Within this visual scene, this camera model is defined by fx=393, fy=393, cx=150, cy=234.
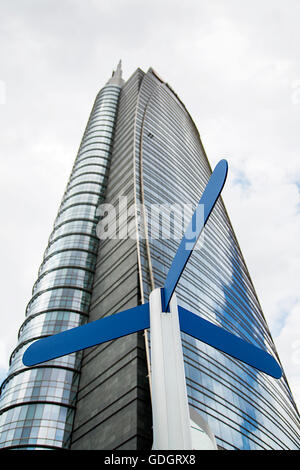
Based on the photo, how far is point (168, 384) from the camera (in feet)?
18.0

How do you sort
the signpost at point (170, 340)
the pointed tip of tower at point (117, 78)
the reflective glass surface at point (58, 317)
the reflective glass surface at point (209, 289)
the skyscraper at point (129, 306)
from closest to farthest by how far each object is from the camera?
the signpost at point (170, 340)
the skyscraper at point (129, 306)
the reflective glass surface at point (58, 317)
the reflective glass surface at point (209, 289)
the pointed tip of tower at point (117, 78)

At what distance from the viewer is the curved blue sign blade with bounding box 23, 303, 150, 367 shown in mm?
6703

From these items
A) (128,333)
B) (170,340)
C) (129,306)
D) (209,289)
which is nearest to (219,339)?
(170,340)

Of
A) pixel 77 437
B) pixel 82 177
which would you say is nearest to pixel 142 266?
pixel 77 437

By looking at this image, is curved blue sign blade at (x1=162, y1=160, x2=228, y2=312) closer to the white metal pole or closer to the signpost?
the signpost

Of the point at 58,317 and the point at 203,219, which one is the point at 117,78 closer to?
the point at 58,317

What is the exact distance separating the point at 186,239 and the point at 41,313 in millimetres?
40325

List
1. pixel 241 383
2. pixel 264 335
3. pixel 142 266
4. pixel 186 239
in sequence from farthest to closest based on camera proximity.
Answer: pixel 264 335 → pixel 241 383 → pixel 142 266 → pixel 186 239

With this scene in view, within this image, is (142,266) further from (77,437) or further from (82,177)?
(82,177)

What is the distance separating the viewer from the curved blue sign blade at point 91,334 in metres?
6.70

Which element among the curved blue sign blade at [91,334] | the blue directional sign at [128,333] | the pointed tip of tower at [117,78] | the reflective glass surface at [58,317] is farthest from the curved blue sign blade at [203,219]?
the pointed tip of tower at [117,78]

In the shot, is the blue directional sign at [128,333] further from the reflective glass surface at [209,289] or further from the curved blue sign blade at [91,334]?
the reflective glass surface at [209,289]

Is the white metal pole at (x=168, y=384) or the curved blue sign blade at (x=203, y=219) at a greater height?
the curved blue sign blade at (x=203, y=219)

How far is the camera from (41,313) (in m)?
43.1
